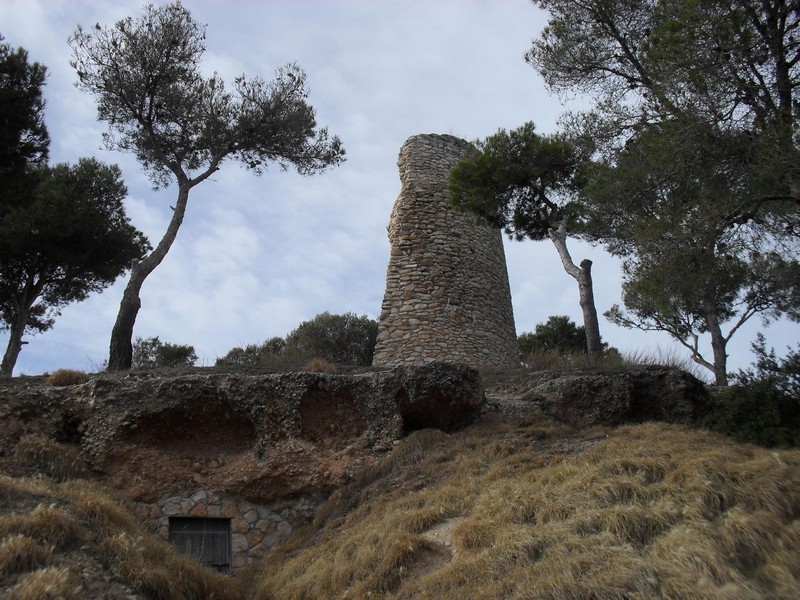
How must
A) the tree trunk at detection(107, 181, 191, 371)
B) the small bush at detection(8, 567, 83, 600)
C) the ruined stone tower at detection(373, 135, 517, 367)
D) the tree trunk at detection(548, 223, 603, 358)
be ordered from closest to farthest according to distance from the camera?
the small bush at detection(8, 567, 83, 600) < the tree trunk at detection(107, 181, 191, 371) < the tree trunk at detection(548, 223, 603, 358) < the ruined stone tower at detection(373, 135, 517, 367)

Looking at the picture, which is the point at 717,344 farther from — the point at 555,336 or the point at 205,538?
the point at 205,538

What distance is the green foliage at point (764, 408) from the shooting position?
7.20 m

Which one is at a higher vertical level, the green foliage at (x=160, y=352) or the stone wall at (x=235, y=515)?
the green foliage at (x=160, y=352)

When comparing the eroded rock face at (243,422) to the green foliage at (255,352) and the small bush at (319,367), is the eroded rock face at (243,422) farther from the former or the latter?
the green foliage at (255,352)

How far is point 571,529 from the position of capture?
197 inches

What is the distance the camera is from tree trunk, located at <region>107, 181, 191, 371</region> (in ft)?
37.0

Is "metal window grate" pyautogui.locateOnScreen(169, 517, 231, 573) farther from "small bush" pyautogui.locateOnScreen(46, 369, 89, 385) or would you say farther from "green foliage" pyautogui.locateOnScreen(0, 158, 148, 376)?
"green foliage" pyautogui.locateOnScreen(0, 158, 148, 376)

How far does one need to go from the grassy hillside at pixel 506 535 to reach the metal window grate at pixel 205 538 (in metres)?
0.54

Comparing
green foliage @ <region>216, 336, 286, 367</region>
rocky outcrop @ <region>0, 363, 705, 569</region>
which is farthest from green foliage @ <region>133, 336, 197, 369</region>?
rocky outcrop @ <region>0, 363, 705, 569</region>

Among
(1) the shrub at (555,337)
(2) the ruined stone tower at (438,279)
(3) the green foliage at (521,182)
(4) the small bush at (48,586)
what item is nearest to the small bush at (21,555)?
(4) the small bush at (48,586)

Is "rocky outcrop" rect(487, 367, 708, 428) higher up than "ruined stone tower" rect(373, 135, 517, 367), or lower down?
lower down

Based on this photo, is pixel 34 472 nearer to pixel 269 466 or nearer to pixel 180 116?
pixel 269 466

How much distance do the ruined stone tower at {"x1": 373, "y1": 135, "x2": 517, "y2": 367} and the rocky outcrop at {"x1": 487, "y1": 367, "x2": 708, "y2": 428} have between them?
15.1 feet

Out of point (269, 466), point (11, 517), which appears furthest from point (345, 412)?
point (11, 517)
